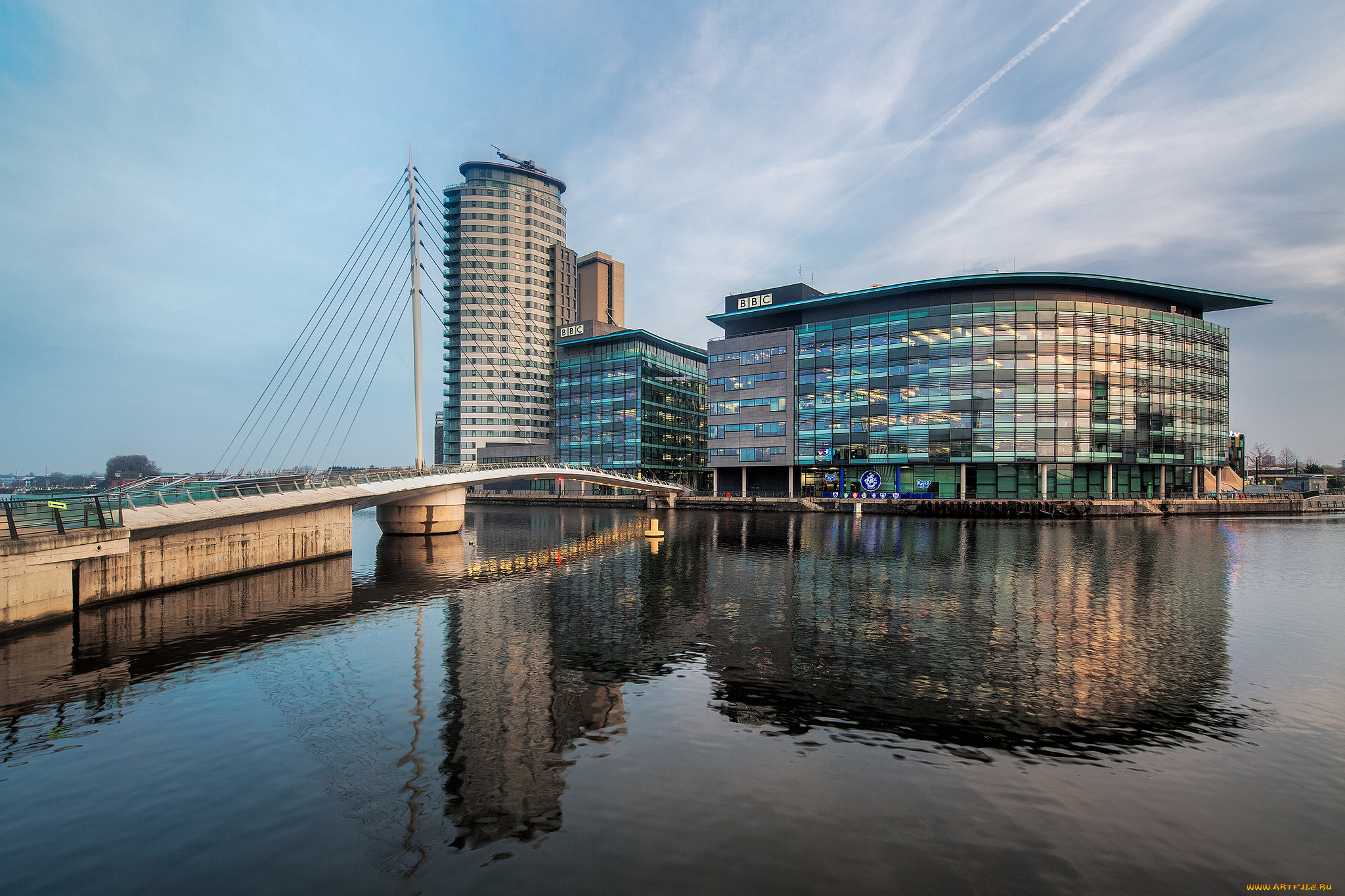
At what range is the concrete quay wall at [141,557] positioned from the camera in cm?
2252

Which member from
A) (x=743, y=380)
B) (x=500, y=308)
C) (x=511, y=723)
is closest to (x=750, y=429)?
(x=743, y=380)

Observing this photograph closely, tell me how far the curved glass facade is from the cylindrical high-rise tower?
87300mm

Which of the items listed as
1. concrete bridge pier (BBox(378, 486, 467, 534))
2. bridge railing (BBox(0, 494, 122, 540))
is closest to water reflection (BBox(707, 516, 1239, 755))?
bridge railing (BBox(0, 494, 122, 540))

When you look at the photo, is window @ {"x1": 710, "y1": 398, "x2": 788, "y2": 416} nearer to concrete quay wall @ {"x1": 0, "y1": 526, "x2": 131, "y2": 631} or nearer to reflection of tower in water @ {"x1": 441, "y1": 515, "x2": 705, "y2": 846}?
reflection of tower in water @ {"x1": 441, "y1": 515, "x2": 705, "y2": 846}

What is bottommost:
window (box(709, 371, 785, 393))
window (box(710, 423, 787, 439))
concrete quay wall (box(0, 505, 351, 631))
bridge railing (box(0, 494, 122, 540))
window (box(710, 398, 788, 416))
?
concrete quay wall (box(0, 505, 351, 631))

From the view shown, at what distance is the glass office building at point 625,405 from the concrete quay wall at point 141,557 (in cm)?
9330

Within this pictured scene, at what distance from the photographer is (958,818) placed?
10.7m

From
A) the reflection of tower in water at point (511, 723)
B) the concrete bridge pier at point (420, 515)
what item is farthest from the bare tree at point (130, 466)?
the reflection of tower in water at point (511, 723)

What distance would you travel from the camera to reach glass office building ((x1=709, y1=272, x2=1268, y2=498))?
94688 mm

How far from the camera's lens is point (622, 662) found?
1991 centimetres

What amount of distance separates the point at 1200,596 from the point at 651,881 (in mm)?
33695

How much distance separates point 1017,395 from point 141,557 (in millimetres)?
104555

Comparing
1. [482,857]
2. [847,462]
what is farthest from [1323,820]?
[847,462]

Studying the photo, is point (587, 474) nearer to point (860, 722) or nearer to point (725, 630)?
point (725, 630)
